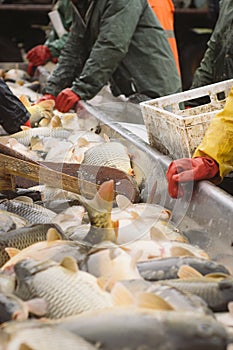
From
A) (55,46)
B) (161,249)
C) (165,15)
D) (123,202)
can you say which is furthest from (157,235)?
(55,46)

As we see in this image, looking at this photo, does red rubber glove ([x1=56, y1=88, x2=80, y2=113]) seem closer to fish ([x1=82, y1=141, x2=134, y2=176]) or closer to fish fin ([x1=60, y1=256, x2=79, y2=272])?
fish ([x1=82, y1=141, x2=134, y2=176])

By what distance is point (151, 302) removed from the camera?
200 cm

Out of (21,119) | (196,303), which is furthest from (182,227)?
(21,119)

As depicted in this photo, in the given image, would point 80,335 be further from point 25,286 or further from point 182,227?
point 182,227

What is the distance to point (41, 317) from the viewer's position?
2227mm

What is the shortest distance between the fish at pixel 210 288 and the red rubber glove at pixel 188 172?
92 centimetres

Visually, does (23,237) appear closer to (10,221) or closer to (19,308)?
(10,221)

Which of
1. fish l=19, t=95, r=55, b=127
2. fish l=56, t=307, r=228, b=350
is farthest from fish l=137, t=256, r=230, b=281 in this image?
fish l=19, t=95, r=55, b=127

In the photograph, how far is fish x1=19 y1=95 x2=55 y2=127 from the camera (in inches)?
232

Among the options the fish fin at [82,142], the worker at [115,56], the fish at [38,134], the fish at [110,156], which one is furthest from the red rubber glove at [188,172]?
the worker at [115,56]

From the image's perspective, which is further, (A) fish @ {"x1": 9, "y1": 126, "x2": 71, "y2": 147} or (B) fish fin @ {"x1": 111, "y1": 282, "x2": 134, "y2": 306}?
(A) fish @ {"x1": 9, "y1": 126, "x2": 71, "y2": 147}

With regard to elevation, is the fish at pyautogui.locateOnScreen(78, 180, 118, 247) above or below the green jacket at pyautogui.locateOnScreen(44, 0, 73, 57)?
above

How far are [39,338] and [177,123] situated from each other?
225 cm

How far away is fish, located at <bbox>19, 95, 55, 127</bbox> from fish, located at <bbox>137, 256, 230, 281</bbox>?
3381 millimetres
